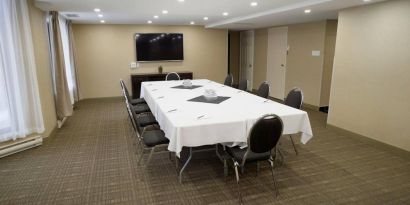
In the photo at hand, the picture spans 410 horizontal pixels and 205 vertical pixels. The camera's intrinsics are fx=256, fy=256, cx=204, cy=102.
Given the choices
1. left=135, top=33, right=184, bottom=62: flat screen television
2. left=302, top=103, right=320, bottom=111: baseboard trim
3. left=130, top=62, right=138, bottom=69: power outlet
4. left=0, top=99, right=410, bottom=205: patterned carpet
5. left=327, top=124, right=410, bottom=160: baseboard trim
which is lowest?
left=0, top=99, right=410, bottom=205: patterned carpet

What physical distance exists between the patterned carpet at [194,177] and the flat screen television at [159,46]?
405cm

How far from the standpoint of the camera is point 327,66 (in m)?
5.96

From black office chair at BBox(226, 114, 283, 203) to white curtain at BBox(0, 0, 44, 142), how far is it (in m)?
3.07

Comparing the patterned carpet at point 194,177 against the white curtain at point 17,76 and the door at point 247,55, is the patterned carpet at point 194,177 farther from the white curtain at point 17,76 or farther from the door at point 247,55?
the door at point 247,55

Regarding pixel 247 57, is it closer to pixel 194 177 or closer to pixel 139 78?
pixel 139 78

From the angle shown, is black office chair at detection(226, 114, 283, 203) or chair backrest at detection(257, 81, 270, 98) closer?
black office chair at detection(226, 114, 283, 203)

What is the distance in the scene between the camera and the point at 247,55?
31.1ft

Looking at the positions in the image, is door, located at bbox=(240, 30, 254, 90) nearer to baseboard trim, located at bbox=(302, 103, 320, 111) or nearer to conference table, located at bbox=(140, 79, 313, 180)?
baseboard trim, located at bbox=(302, 103, 320, 111)

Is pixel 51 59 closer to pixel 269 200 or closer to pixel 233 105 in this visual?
pixel 233 105

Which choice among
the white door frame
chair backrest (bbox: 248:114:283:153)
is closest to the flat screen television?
the white door frame

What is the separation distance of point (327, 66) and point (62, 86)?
5.71 meters

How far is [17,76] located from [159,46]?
4.62m

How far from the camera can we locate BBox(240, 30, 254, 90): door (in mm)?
9148

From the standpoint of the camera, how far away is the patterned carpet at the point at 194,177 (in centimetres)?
258
